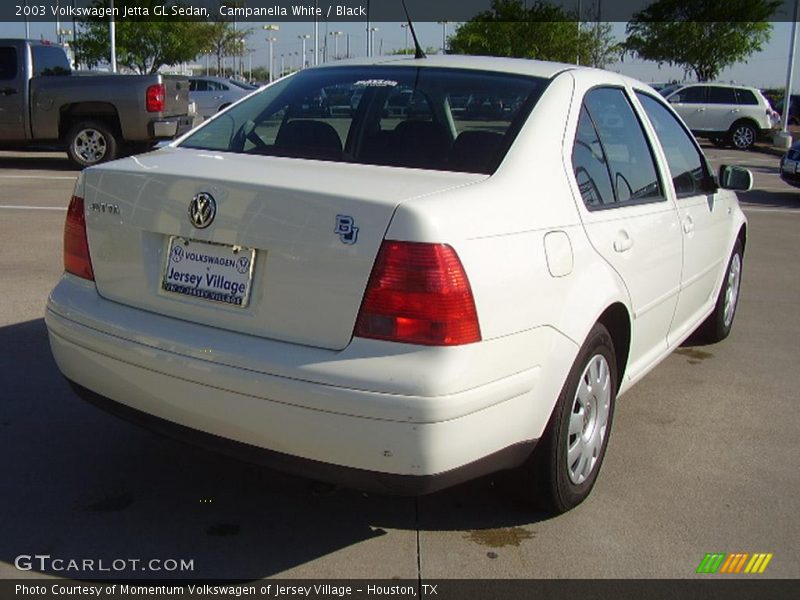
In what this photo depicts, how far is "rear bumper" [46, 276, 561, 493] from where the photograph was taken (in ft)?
8.68

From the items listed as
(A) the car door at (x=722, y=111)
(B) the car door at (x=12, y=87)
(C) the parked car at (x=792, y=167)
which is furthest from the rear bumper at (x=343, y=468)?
(A) the car door at (x=722, y=111)

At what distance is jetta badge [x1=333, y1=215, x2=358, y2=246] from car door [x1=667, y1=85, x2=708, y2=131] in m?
24.5

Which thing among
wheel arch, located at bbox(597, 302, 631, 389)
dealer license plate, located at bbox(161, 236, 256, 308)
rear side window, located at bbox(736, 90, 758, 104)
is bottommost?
wheel arch, located at bbox(597, 302, 631, 389)

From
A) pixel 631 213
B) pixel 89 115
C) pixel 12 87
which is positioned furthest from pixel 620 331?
pixel 12 87

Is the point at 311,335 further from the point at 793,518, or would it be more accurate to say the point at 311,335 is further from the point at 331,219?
the point at 793,518

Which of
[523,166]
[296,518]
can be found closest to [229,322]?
[296,518]

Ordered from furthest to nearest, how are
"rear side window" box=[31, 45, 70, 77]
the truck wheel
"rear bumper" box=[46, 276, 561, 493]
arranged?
"rear side window" box=[31, 45, 70, 77], the truck wheel, "rear bumper" box=[46, 276, 561, 493]

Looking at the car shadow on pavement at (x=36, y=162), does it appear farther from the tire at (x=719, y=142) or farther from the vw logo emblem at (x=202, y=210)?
the tire at (x=719, y=142)

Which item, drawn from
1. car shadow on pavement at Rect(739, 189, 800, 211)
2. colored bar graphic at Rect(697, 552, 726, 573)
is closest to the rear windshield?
colored bar graphic at Rect(697, 552, 726, 573)

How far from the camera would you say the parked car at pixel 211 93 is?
25.5 metres

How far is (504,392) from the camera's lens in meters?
2.82

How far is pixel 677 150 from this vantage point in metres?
4.64

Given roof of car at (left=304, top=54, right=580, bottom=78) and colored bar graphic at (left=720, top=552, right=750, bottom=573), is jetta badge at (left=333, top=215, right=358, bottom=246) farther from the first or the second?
colored bar graphic at (left=720, top=552, right=750, bottom=573)

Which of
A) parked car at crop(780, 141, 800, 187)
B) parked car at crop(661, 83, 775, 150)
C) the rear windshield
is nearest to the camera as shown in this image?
the rear windshield
